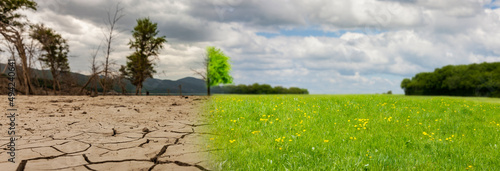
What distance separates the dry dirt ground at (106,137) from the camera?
480 centimetres

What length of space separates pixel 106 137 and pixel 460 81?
184 ft

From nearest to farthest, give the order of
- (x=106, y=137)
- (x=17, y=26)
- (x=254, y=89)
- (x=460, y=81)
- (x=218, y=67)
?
1. (x=106, y=137)
2. (x=17, y=26)
3. (x=218, y=67)
4. (x=254, y=89)
5. (x=460, y=81)

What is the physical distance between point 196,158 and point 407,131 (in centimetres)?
520

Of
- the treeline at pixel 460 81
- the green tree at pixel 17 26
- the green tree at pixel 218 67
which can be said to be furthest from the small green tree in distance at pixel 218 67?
the treeline at pixel 460 81

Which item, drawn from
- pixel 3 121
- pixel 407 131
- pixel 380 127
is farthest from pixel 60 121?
pixel 407 131

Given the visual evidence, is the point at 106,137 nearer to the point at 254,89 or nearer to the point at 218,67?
the point at 218,67

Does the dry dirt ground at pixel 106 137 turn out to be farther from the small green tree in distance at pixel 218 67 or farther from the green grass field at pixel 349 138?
the small green tree in distance at pixel 218 67

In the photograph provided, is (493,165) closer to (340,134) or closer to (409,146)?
(409,146)

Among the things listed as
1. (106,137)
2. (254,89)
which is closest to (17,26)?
(106,137)

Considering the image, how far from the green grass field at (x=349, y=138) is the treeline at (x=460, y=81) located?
4520 cm

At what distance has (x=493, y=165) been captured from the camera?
526 cm

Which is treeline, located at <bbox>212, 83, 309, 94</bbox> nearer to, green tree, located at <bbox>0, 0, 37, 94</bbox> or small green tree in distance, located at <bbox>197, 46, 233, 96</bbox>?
small green tree in distance, located at <bbox>197, 46, 233, 96</bbox>

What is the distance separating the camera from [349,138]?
6551 millimetres

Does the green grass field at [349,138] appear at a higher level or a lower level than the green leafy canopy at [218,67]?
lower
